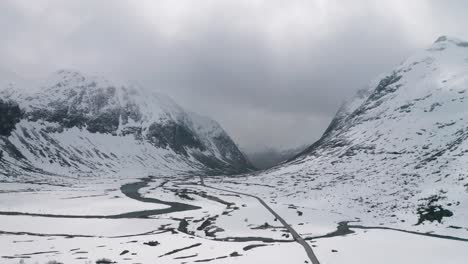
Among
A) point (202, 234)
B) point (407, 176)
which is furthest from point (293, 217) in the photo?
point (407, 176)

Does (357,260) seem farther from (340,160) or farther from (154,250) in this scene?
(340,160)

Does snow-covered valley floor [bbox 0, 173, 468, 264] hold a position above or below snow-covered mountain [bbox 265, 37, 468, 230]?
below

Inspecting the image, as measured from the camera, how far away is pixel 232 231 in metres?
85.9

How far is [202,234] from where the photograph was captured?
→ 3253 inches

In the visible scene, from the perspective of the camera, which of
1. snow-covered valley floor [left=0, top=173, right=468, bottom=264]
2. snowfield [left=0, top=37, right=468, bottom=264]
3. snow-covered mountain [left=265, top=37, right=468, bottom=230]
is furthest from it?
snow-covered mountain [left=265, top=37, right=468, bottom=230]

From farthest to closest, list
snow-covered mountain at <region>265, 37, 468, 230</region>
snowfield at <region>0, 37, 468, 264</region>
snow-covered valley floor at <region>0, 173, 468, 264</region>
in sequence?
snow-covered mountain at <region>265, 37, 468, 230</region>
snowfield at <region>0, 37, 468, 264</region>
snow-covered valley floor at <region>0, 173, 468, 264</region>

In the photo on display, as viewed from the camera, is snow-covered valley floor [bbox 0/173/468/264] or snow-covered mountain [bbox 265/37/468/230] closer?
snow-covered valley floor [bbox 0/173/468/264]

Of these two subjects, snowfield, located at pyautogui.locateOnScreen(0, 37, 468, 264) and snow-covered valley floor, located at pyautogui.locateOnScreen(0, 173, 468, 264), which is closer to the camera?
snow-covered valley floor, located at pyautogui.locateOnScreen(0, 173, 468, 264)

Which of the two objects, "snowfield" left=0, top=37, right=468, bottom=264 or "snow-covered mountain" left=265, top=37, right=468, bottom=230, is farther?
"snow-covered mountain" left=265, top=37, right=468, bottom=230

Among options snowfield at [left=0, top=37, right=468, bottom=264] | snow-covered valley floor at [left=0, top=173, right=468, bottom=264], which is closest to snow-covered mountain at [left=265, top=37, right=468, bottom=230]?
snowfield at [left=0, top=37, right=468, bottom=264]

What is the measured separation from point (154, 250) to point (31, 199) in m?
87.9

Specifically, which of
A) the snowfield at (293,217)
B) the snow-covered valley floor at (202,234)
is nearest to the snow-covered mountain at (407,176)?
the snowfield at (293,217)

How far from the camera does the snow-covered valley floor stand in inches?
2197

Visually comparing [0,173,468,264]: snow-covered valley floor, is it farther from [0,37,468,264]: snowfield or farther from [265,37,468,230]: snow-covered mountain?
[265,37,468,230]: snow-covered mountain
